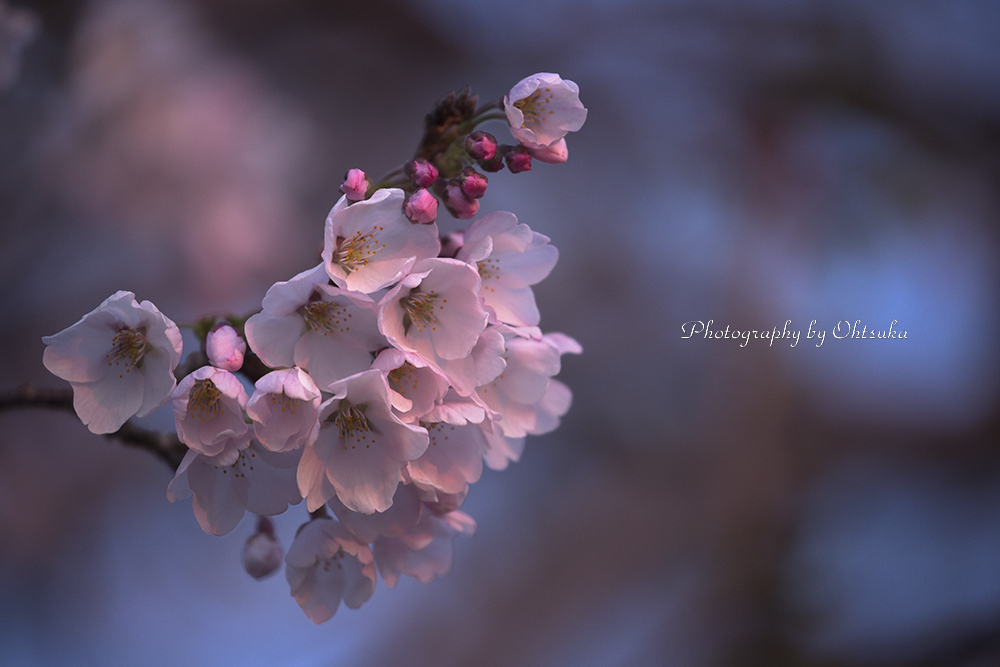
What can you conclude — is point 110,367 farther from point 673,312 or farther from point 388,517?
point 673,312

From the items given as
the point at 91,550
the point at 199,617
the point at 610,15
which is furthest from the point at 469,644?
the point at 610,15

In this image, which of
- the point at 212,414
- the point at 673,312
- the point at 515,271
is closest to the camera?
the point at 212,414

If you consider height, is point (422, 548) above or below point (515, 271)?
below

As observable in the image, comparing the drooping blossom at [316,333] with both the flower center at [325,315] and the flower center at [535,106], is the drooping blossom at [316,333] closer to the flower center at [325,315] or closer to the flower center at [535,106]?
the flower center at [325,315]

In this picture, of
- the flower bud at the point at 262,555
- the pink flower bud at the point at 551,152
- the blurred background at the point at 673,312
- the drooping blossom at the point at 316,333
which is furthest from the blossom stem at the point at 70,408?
the blurred background at the point at 673,312

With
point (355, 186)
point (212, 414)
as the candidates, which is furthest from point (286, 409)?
point (355, 186)

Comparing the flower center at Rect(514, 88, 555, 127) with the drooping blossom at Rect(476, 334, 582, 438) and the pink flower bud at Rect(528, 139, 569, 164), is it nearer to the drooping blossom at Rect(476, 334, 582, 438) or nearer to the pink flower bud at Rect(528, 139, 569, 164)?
Result: the pink flower bud at Rect(528, 139, 569, 164)
